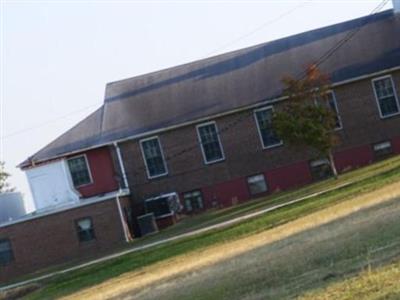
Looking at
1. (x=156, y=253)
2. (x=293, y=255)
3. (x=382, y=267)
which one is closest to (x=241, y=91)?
(x=156, y=253)

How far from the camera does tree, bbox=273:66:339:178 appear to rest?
46.1m

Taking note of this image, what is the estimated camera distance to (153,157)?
54.0 m

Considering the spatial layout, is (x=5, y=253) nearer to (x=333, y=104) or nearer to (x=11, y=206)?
(x=11, y=206)

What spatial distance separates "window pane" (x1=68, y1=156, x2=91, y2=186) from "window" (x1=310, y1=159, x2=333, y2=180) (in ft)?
39.4

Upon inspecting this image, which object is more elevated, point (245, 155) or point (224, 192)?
point (245, 155)

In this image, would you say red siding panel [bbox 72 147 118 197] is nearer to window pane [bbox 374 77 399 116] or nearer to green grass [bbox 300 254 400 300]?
window pane [bbox 374 77 399 116]

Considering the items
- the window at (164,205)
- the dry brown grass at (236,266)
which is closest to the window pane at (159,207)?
the window at (164,205)

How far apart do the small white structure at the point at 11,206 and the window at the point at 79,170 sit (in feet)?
24.4

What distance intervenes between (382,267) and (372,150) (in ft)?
135

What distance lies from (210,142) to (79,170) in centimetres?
728

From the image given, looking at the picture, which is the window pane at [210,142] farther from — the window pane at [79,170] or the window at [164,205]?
the window pane at [79,170]

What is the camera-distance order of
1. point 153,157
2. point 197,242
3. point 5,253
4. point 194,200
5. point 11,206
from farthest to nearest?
point 11,206
point 153,157
point 194,200
point 5,253
point 197,242

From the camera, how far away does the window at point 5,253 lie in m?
51.5

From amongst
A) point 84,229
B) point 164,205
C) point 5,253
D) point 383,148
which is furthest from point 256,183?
point 5,253
